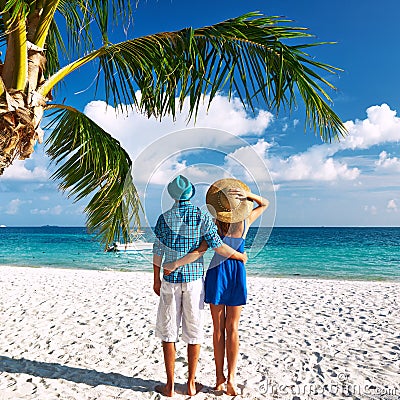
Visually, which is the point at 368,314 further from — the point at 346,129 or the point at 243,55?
the point at 243,55

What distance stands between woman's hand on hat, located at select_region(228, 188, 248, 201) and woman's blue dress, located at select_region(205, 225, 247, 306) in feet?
1.10

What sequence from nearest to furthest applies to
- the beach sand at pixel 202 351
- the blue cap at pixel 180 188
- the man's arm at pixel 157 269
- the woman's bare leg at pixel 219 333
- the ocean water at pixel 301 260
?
the blue cap at pixel 180 188 → the man's arm at pixel 157 269 → the woman's bare leg at pixel 219 333 → the beach sand at pixel 202 351 → the ocean water at pixel 301 260

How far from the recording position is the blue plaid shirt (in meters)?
3.19

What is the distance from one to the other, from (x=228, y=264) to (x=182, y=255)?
1.23 ft

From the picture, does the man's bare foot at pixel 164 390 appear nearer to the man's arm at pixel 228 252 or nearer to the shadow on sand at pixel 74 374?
the shadow on sand at pixel 74 374

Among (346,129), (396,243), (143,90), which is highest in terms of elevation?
(143,90)

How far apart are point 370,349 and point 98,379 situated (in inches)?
114

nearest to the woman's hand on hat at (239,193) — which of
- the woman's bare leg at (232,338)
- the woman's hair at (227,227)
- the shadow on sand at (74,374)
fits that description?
the woman's hair at (227,227)

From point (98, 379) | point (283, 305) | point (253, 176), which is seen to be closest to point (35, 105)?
point (253, 176)

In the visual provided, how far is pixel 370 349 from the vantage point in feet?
15.8

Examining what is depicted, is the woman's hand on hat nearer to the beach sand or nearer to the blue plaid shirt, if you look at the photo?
the blue plaid shirt

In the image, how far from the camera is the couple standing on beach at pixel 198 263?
3.20m

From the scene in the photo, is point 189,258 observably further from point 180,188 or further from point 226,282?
point 180,188

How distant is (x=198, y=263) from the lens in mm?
3219
